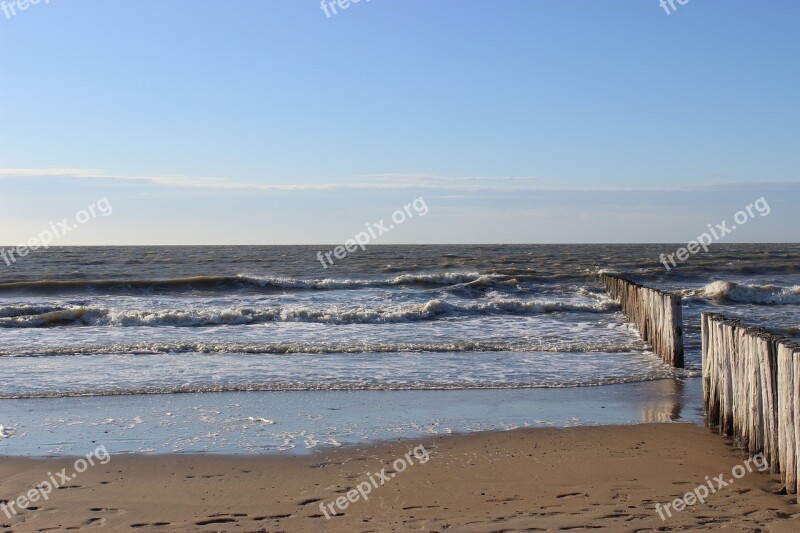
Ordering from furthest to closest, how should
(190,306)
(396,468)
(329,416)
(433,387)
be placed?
(190,306), (433,387), (329,416), (396,468)

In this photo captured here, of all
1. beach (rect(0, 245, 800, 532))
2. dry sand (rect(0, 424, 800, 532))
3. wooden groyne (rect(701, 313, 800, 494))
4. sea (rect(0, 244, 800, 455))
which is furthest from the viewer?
sea (rect(0, 244, 800, 455))

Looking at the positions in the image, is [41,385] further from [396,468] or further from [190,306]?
[190,306]

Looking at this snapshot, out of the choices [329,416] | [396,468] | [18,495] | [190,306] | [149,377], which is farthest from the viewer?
[190,306]

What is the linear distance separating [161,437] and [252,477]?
202 cm

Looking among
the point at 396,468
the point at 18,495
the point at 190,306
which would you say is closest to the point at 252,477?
the point at 396,468

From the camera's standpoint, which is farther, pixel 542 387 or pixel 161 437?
pixel 542 387

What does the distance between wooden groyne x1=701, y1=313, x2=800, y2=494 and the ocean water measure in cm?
378

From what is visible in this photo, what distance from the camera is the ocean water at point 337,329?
41.7 ft

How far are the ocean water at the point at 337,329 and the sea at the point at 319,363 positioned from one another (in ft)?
0.24

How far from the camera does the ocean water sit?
12.7 meters

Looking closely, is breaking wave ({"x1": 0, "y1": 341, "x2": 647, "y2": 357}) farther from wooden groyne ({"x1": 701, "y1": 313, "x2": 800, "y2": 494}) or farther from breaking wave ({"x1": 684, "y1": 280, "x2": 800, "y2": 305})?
breaking wave ({"x1": 684, "y1": 280, "x2": 800, "y2": 305})

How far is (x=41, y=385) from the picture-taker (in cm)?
1192

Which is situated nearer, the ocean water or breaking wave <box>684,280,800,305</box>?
the ocean water

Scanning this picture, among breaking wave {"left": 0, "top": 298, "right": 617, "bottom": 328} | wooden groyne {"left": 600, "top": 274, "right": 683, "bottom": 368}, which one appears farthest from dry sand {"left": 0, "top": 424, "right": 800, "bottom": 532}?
breaking wave {"left": 0, "top": 298, "right": 617, "bottom": 328}
